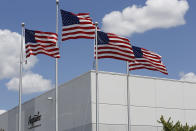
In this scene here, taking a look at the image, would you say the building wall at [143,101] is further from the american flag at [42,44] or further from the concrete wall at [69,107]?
the american flag at [42,44]

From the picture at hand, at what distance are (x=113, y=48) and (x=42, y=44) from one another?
13.9ft

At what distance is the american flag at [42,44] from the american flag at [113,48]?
104 inches

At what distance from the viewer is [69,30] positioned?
80.3ft

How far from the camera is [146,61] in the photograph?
25.9 m

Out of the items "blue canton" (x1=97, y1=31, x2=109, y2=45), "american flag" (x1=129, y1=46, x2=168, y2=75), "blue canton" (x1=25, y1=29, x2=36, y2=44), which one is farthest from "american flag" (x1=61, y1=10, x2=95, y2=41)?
"american flag" (x1=129, y1=46, x2=168, y2=75)

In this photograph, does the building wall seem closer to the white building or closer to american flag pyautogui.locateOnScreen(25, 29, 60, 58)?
the white building

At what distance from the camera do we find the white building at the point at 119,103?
30.2m

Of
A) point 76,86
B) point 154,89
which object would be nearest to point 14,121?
point 76,86

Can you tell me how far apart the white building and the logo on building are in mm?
1826

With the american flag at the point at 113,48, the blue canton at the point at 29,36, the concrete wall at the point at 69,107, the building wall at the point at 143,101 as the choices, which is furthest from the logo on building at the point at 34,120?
the american flag at the point at 113,48

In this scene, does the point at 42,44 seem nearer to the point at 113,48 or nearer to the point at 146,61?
the point at 113,48

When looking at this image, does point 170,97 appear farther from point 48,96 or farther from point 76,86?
point 48,96

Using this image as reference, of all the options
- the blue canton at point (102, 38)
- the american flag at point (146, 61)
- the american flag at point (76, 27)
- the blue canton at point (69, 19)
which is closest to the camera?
the american flag at point (76, 27)

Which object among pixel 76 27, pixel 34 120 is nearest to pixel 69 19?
pixel 76 27
